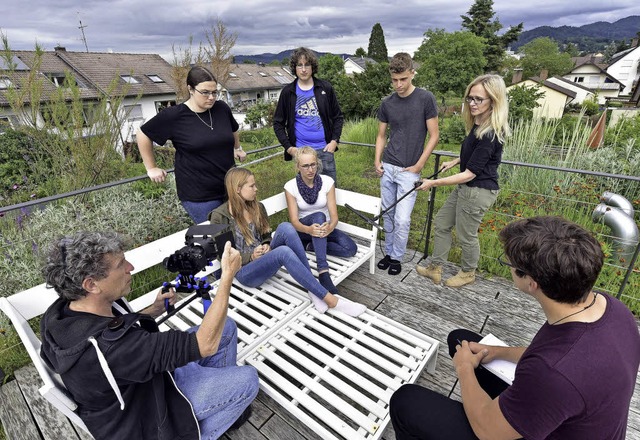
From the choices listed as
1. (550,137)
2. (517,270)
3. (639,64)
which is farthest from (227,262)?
(639,64)

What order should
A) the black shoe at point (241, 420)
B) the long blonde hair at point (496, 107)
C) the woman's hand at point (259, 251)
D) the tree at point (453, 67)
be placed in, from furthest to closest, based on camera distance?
the tree at point (453, 67) < the woman's hand at point (259, 251) < the long blonde hair at point (496, 107) < the black shoe at point (241, 420)

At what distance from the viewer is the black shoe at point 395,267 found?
10.0ft

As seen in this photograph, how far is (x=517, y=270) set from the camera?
1.08 meters

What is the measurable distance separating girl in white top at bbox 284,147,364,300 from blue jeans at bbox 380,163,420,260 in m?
0.44

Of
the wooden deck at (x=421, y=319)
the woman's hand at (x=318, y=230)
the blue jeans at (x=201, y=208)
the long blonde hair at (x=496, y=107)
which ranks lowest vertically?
the wooden deck at (x=421, y=319)

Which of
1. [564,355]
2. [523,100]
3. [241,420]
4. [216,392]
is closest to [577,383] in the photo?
[564,355]

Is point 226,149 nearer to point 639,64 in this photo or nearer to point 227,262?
point 227,262

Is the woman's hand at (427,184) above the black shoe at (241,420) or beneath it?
above

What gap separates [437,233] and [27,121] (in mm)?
4940

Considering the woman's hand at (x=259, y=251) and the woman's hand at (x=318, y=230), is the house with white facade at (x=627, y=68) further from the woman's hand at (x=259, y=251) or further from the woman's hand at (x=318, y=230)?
the woman's hand at (x=259, y=251)

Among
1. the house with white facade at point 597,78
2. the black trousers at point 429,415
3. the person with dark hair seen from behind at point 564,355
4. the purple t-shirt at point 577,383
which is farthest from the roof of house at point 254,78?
the house with white facade at point 597,78

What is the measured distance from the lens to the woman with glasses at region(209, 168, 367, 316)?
2258 mm

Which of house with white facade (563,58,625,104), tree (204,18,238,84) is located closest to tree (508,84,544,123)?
tree (204,18,238,84)

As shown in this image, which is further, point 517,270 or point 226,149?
point 226,149
